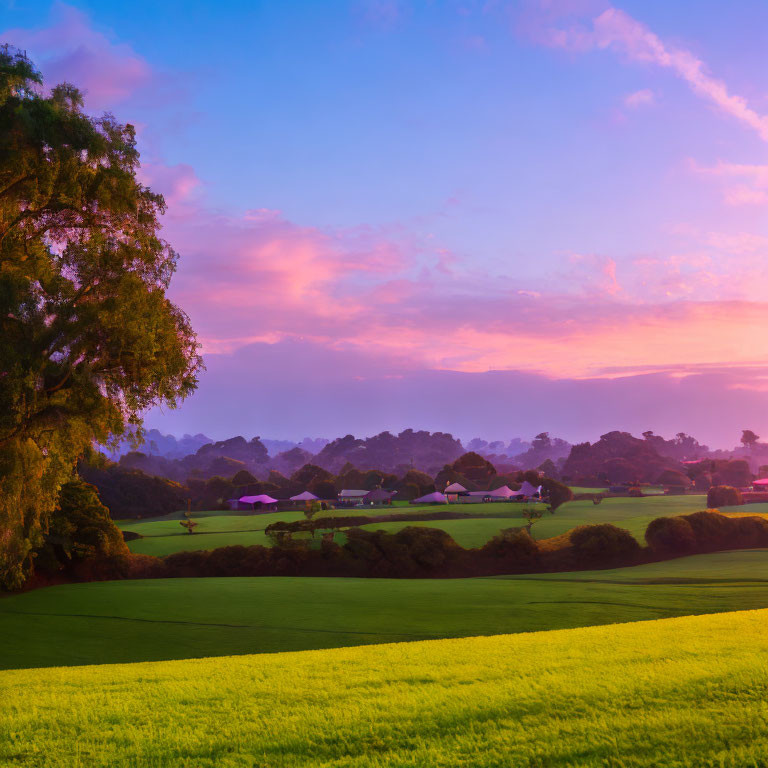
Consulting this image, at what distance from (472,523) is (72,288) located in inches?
1815

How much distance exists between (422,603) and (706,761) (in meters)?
19.4

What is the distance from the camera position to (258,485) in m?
95.1

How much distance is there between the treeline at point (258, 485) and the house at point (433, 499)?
148 inches

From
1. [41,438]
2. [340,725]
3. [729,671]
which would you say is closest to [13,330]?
[41,438]

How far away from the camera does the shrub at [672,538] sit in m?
39.2

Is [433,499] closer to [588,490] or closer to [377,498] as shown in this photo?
[377,498]

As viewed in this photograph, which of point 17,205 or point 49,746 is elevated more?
point 17,205

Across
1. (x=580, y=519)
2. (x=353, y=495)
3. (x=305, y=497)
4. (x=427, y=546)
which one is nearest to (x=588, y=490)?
(x=353, y=495)

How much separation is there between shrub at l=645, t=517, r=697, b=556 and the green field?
10.5 feet

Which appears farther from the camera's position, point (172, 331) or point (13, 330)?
point (172, 331)

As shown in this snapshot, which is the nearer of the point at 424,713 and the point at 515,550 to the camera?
the point at 424,713

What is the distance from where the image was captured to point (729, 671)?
27.0ft

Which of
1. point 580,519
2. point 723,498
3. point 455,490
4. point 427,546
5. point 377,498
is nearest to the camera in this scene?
point 427,546

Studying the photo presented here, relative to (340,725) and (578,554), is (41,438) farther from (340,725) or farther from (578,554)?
(578,554)
